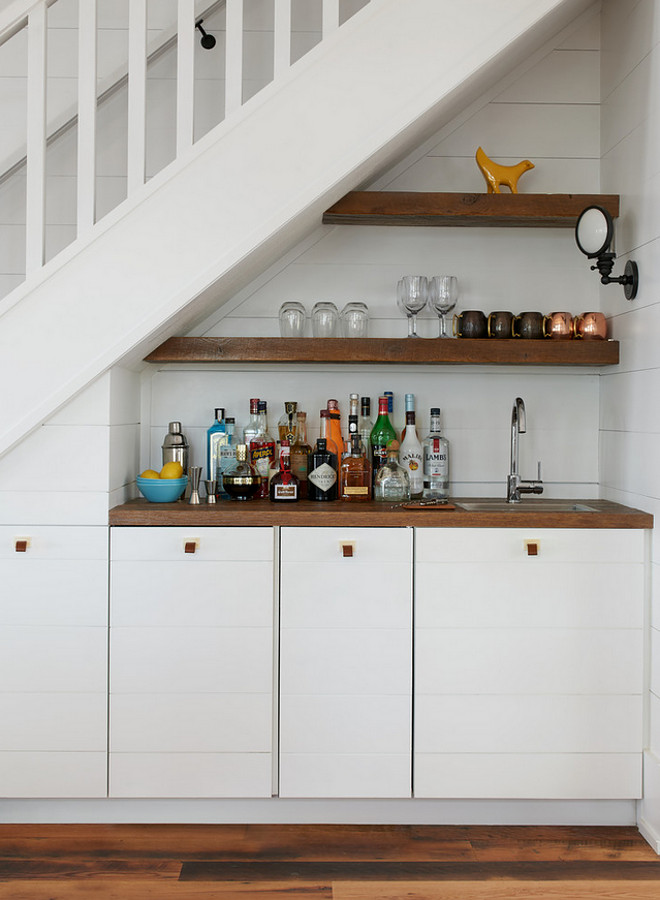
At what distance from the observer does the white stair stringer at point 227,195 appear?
210cm

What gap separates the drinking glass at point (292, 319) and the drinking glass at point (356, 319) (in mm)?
146

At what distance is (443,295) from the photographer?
7.99 feet

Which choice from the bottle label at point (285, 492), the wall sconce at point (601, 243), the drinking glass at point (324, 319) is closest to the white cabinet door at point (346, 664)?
the bottle label at point (285, 492)

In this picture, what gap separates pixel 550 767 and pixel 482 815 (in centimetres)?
24

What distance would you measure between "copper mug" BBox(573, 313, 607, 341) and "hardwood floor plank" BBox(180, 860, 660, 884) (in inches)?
58.5

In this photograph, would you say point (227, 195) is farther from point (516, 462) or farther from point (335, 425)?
point (516, 462)

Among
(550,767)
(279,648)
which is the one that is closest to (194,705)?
(279,648)

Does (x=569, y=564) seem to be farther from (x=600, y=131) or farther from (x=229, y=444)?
(x=600, y=131)

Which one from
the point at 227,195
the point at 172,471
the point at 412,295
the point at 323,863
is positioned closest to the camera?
the point at 323,863

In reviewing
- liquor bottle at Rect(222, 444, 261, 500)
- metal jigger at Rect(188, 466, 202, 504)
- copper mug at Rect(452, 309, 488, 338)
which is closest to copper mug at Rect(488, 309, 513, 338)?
copper mug at Rect(452, 309, 488, 338)

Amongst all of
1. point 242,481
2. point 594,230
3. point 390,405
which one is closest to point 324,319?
point 390,405

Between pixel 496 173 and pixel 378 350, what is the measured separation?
28.0 inches

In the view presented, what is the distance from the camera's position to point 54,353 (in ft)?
6.96

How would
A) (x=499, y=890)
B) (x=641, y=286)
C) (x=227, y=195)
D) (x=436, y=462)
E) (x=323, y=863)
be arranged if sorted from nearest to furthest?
(x=499, y=890) < (x=323, y=863) < (x=227, y=195) < (x=641, y=286) < (x=436, y=462)
